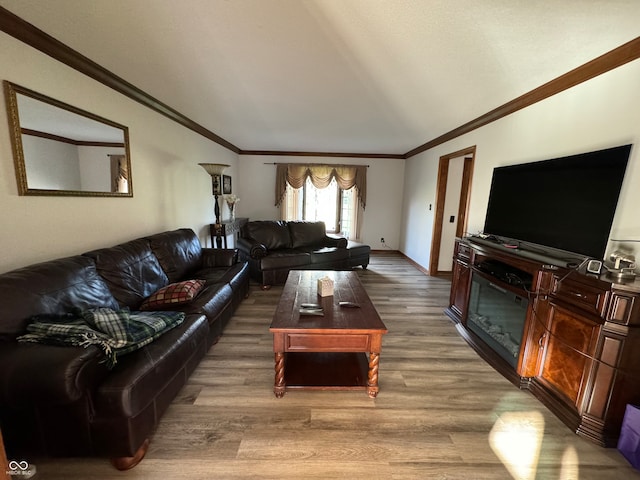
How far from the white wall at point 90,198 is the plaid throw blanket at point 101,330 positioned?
69 cm

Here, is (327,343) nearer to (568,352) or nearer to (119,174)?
(568,352)

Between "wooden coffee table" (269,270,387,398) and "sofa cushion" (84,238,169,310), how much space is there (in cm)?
117

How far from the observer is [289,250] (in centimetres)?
440

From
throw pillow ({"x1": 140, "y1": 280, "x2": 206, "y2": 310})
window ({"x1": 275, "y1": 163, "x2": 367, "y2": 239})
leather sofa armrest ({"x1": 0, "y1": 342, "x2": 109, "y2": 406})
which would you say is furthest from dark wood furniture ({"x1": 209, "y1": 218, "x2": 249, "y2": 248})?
leather sofa armrest ({"x1": 0, "y1": 342, "x2": 109, "y2": 406})

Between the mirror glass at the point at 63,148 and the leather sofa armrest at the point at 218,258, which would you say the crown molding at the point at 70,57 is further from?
the leather sofa armrest at the point at 218,258

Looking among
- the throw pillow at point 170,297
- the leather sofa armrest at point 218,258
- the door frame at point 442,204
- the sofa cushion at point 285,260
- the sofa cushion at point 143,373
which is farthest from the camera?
the door frame at point 442,204

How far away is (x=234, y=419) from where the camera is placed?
1.62 m

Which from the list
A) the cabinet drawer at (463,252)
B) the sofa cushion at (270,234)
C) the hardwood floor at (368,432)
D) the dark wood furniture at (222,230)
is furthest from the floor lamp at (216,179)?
the cabinet drawer at (463,252)

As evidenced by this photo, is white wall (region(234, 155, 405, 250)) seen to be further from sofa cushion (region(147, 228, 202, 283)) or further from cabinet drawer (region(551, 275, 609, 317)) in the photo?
cabinet drawer (region(551, 275, 609, 317))

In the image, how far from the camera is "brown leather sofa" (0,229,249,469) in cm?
109

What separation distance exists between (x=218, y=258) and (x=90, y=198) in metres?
1.38

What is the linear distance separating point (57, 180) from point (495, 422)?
3417 millimetres

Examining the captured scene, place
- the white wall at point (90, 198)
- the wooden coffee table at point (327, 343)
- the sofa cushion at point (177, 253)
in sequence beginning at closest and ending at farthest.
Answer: the white wall at point (90, 198) → the wooden coffee table at point (327, 343) → the sofa cushion at point (177, 253)

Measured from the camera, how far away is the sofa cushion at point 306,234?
Result: 4730 mm
